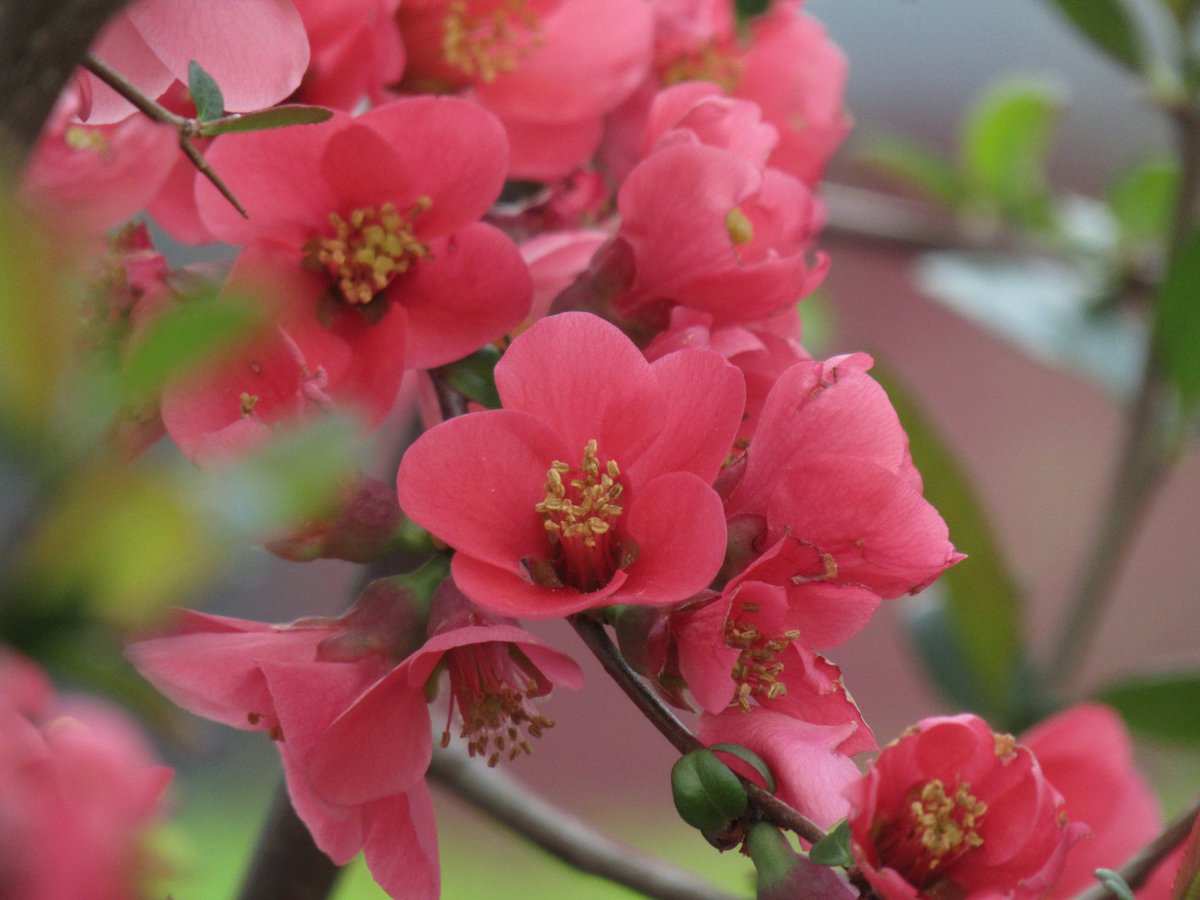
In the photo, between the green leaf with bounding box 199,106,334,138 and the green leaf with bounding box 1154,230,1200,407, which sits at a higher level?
the green leaf with bounding box 199,106,334,138

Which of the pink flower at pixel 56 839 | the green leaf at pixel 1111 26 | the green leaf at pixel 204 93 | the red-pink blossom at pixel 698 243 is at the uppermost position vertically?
the green leaf at pixel 204 93

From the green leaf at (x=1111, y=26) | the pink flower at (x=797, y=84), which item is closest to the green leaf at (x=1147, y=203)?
the green leaf at (x=1111, y=26)

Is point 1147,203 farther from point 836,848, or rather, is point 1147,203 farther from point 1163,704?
point 836,848

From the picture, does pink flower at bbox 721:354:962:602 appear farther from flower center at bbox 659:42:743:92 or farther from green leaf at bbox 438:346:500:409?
flower center at bbox 659:42:743:92

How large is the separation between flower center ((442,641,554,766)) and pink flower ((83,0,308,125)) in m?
0.14

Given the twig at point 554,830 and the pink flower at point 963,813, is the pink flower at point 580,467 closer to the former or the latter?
the pink flower at point 963,813

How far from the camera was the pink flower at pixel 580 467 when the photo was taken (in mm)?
282

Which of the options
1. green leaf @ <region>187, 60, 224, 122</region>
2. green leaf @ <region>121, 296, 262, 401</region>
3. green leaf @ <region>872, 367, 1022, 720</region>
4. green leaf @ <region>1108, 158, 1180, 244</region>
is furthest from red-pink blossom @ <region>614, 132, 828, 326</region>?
green leaf @ <region>1108, 158, 1180, 244</region>

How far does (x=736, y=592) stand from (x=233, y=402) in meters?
0.12

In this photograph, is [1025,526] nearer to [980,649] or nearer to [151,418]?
[980,649]

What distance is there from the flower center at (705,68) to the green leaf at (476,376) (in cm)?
18

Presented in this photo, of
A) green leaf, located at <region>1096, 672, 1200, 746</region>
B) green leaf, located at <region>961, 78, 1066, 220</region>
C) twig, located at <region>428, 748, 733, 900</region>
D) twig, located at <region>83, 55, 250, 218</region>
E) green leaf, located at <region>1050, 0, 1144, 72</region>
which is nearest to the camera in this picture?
twig, located at <region>83, 55, 250, 218</region>

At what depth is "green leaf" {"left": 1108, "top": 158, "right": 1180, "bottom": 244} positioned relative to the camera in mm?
926

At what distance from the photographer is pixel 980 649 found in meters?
0.75
